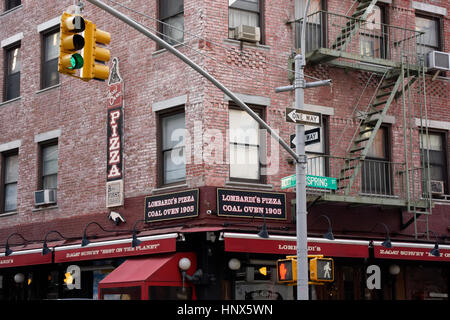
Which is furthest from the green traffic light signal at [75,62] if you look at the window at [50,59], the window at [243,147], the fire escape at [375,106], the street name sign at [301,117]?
the window at [50,59]

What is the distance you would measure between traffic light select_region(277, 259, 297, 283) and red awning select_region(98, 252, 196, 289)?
2.98 meters

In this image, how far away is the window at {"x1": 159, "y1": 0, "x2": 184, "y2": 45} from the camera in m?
19.7

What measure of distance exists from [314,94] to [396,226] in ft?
14.7

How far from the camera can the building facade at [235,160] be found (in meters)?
18.2

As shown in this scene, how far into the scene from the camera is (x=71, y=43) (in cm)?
1216

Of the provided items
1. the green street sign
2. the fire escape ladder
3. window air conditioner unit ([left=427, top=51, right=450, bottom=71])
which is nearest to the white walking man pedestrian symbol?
the green street sign

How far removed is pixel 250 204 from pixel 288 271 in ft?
10.5

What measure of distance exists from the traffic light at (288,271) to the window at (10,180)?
11.7 m

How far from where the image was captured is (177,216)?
1842 centimetres

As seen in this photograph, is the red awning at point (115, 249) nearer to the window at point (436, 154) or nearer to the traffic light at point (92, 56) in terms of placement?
the traffic light at point (92, 56)

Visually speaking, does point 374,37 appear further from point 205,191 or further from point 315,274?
point 315,274

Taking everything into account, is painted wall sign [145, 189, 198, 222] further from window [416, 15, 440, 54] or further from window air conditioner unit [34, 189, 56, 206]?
window [416, 15, 440, 54]

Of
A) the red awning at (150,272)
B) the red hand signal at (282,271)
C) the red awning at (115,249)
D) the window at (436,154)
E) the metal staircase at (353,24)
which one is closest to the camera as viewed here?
the red hand signal at (282,271)

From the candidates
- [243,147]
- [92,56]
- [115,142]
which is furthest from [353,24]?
[92,56]
